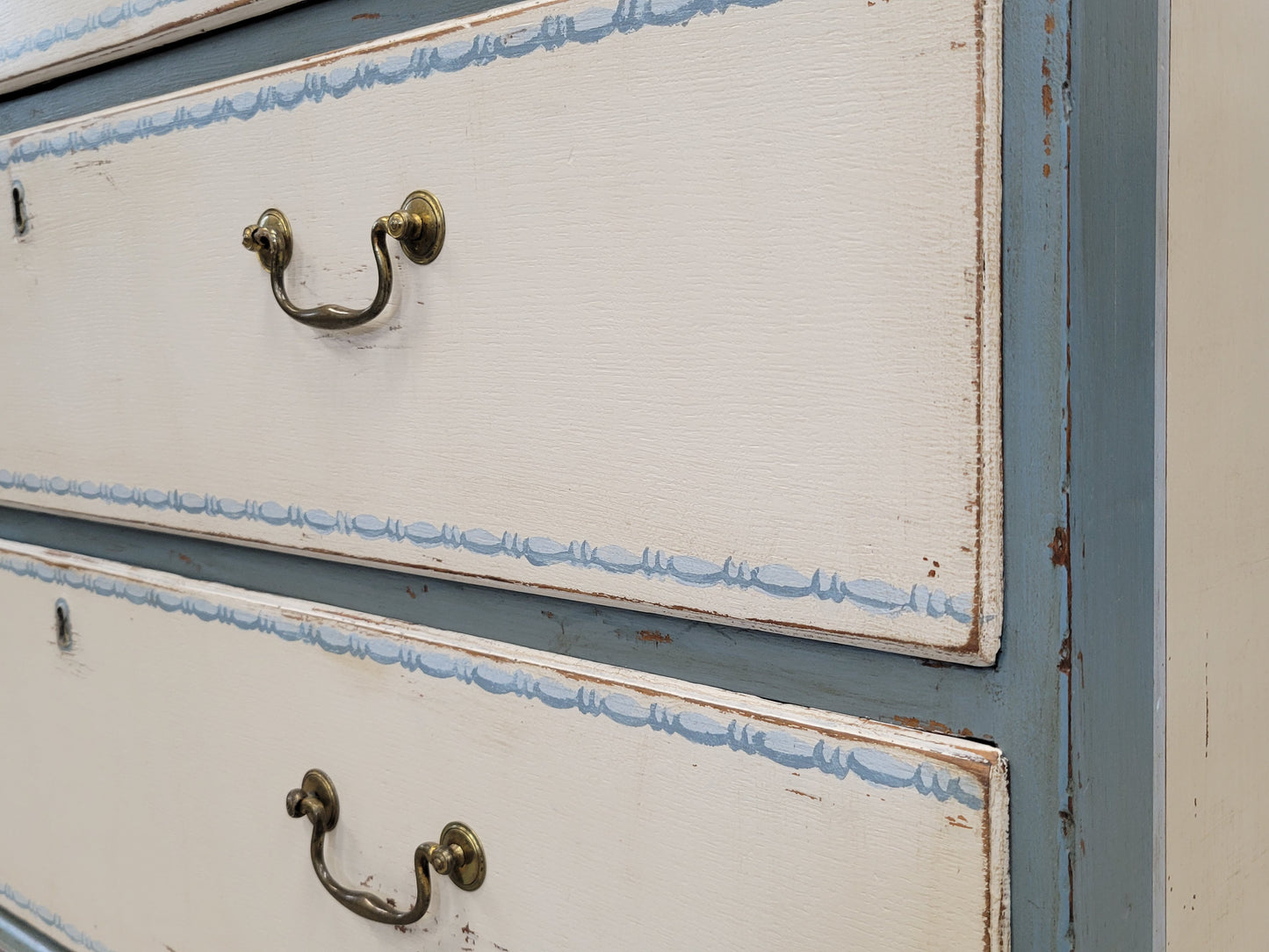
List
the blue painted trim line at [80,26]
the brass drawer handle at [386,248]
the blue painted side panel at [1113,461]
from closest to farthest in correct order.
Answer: the blue painted side panel at [1113,461] < the brass drawer handle at [386,248] < the blue painted trim line at [80,26]

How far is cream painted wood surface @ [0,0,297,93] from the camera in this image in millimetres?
429

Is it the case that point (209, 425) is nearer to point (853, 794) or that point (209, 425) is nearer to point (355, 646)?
point (355, 646)

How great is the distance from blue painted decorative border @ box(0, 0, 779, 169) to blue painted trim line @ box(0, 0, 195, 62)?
0.04m

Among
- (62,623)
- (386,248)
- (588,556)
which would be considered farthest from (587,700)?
(62,623)

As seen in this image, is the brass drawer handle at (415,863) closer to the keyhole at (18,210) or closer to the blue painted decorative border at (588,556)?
the blue painted decorative border at (588,556)

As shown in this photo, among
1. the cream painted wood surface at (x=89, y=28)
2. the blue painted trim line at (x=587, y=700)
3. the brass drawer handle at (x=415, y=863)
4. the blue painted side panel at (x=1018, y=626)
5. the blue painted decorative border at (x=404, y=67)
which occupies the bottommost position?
the brass drawer handle at (x=415, y=863)

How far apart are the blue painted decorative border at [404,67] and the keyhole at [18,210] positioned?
0.11 ft

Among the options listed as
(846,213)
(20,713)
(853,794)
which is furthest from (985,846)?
(20,713)

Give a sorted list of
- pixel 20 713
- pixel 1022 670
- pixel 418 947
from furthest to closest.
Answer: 1. pixel 20 713
2. pixel 418 947
3. pixel 1022 670

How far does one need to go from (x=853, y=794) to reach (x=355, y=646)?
0.65 feet

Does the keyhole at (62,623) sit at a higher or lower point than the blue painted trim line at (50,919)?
higher

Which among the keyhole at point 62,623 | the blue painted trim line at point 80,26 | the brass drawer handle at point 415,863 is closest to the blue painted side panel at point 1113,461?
the brass drawer handle at point 415,863

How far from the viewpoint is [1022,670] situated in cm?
27

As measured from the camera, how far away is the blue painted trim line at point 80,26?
455 millimetres
